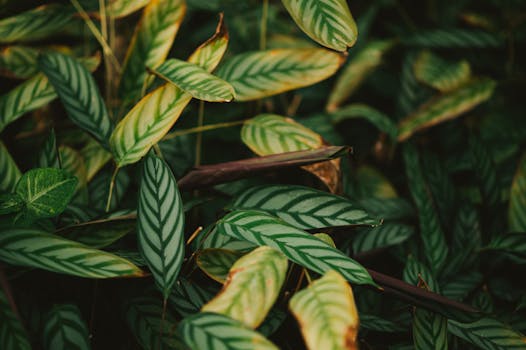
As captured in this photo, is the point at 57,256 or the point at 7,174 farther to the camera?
the point at 7,174

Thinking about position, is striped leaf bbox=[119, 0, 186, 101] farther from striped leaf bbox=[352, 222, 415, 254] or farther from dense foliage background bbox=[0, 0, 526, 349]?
striped leaf bbox=[352, 222, 415, 254]

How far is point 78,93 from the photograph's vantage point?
90cm

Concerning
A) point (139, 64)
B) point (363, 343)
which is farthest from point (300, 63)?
point (363, 343)

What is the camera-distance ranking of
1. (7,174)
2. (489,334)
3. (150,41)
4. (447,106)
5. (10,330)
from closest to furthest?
(10,330)
(489,334)
(7,174)
(150,41)
(447,106)

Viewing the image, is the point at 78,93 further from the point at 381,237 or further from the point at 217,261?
the point at 381,237

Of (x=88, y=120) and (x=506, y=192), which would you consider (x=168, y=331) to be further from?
(x=506, y=192)

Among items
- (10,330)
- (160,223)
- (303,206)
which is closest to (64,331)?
(10,330)

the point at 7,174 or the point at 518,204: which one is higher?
the point at 7,174

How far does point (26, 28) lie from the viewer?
990 mm

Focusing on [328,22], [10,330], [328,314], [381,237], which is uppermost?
[328,22]

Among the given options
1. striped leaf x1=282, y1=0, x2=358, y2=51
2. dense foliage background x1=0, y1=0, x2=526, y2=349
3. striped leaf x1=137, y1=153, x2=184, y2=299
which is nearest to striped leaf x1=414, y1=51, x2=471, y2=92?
dense foliage background x1=0, y1=0, x2=526, y2=349

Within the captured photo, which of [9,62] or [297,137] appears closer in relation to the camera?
[297,137]

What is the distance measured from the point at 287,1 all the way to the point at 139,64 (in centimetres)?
39

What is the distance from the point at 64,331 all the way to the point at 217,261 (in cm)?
25
